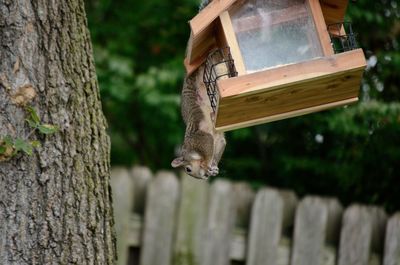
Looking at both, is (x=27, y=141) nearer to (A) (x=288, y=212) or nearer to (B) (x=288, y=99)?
(B) (x=288, y=99)

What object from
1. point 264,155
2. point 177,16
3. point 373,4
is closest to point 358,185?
point 264,155

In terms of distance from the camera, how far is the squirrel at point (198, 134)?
281 cm

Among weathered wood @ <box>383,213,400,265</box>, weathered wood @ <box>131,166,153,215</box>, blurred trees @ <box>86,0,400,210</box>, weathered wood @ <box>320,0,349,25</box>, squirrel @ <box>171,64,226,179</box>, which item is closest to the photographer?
weathered wood @ <box>320,0,349,25</box>

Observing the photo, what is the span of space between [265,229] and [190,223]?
44cm

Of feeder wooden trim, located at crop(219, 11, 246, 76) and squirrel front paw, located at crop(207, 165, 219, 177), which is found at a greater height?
feeder wooden trim, located at crop(219, 11, 246, 76)

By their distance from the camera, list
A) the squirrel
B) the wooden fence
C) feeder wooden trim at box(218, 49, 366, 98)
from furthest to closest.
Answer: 1. the wooden fence
2. the squirrel
3. feeder wooden trim at box(218, 49, 366, 98)

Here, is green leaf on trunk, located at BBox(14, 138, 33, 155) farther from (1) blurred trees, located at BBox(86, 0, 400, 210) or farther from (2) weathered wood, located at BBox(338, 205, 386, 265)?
(1) blurred trees, located at BBox(86, 0, 400, 210)

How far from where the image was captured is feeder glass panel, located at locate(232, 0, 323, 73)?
242 cm

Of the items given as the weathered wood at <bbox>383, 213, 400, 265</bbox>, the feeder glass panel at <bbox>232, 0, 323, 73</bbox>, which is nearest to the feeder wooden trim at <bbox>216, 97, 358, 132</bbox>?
the feeder glass panel at <bbox>232, 0, 323, 73</bbox>

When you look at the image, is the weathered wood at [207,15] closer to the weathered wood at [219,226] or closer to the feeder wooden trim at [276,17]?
the feeder wooden trim at [276,17]

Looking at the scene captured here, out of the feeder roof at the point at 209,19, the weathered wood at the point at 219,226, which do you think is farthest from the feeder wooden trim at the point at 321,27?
the weathered wood at the point at 219,226

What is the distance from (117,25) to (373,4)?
1.98 m

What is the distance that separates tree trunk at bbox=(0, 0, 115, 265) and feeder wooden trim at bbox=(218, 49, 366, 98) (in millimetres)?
533

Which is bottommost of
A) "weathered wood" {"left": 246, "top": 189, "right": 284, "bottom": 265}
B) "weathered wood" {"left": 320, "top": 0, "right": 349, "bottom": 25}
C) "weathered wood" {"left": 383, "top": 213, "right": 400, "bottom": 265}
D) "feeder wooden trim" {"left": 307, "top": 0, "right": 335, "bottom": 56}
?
"weathered wood" {"left": 383, "top": 213, "right": 400, "bottom": 265}
